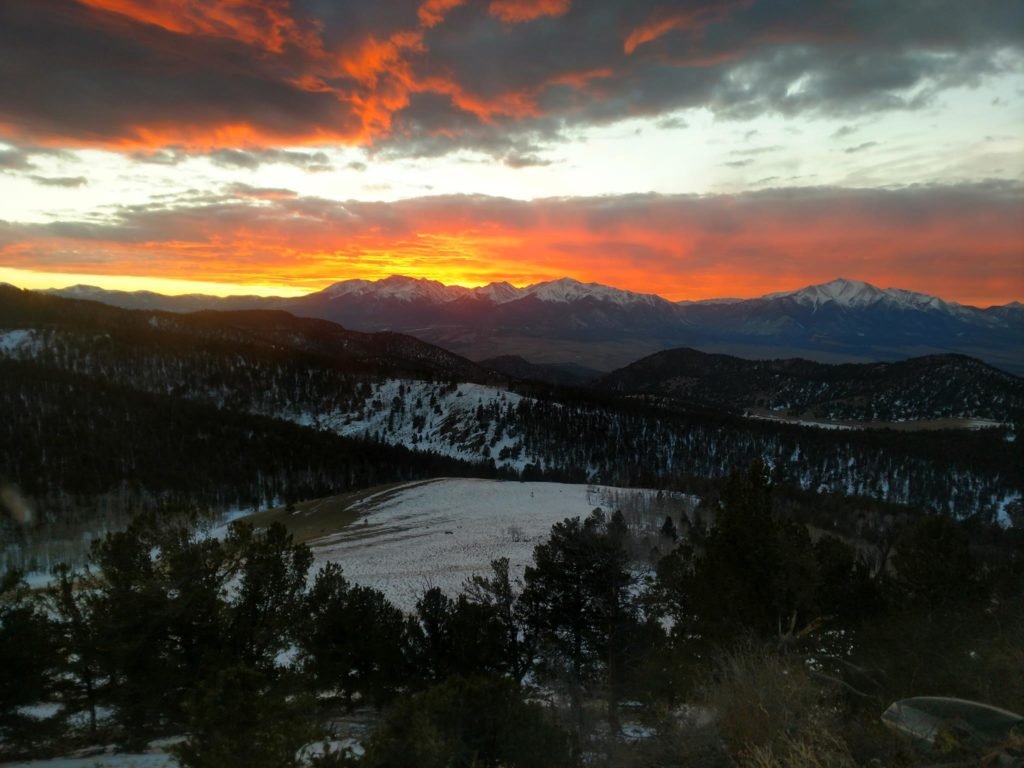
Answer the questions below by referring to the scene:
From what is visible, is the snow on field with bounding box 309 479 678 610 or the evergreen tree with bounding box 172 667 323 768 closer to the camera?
the evergreen tree with bounding box 172 667 323 768

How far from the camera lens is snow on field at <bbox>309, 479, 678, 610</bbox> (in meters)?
43.9

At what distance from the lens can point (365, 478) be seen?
124875 mm

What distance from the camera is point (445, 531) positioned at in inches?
2344

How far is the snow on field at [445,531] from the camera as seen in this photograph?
43938 millimetres

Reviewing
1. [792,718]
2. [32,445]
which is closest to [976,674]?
[792,718]

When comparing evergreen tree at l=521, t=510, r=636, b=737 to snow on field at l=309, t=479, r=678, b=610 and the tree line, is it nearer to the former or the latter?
the tree line

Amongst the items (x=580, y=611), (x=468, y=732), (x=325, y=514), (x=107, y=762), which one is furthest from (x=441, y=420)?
(x=468, y=732)

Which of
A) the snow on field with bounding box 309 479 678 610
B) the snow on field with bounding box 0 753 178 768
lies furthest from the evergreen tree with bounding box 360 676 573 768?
the snow on field with bounding box 309 479 678 610

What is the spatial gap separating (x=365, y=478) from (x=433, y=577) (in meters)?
86.3

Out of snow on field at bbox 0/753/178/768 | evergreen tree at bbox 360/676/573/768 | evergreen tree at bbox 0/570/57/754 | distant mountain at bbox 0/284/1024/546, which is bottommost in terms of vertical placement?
distant mountain at bbox 0/284/1024/546

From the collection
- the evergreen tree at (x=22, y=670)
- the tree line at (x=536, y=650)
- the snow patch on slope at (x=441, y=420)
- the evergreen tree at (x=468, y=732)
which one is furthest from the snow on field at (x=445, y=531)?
the snow patch on slope at (x=441, y=420)

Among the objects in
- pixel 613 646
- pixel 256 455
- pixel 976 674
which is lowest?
pixel 256 455

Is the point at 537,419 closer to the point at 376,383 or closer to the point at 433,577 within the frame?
the point at 376,383

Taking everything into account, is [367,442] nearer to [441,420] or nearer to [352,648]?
[441,420]
